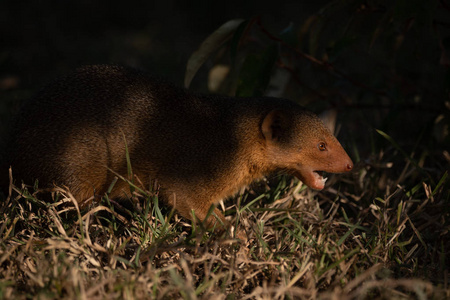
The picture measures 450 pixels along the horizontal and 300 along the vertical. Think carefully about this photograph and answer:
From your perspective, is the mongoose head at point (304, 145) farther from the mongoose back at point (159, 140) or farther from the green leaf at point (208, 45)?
the green leaf at point (208, 45)

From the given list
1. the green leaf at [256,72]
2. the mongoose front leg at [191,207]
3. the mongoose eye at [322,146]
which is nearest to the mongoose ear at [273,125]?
the mongoose eye at [322,146]

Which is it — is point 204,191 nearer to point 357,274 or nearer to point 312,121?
point 312,121

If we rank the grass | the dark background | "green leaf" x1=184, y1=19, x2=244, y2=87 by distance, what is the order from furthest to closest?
the dark background
"green leaf" x1=184, y1=19, x2=244, y2=87
the grass

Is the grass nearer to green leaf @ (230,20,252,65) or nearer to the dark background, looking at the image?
the dark background

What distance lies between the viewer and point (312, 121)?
3490 millimetres

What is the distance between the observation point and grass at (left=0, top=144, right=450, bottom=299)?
7.61 feet

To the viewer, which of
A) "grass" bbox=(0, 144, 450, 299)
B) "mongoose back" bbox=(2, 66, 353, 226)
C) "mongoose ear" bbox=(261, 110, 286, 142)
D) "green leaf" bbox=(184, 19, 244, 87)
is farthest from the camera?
"green leaf" bbox=(184, 19, 244, 87)

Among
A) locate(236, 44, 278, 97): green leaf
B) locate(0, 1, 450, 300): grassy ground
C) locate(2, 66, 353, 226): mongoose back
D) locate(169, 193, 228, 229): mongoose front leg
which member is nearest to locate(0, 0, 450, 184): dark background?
locate(0, 1, 450, 300): grassy ground

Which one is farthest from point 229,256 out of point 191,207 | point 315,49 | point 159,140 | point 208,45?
point 315,49

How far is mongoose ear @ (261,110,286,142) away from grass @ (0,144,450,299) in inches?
18.0

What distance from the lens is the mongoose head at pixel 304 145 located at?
3.44 m

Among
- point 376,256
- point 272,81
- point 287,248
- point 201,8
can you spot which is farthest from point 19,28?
point 376,256

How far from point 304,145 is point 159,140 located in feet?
3.21

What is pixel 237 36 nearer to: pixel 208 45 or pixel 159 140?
pixel 208 45
